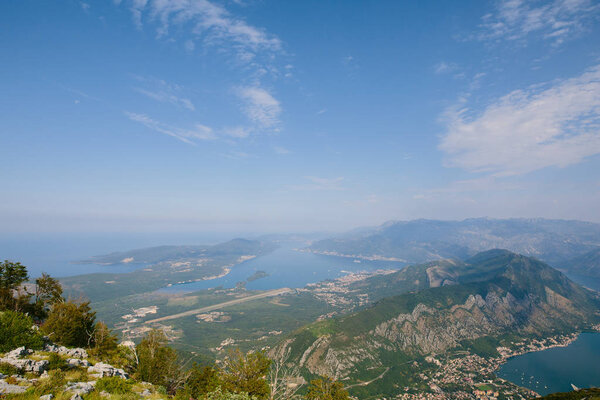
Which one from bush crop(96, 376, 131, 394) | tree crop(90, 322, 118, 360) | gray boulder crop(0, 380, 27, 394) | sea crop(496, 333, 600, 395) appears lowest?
sea crop(496, 333, 600, 395)

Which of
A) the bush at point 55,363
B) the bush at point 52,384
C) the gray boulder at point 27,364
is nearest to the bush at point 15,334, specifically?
the bush at point 55,363

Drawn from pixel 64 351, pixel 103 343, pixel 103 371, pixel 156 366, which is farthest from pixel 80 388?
pixel 103 343

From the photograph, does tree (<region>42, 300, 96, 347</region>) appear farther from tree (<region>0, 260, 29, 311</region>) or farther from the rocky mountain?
the rocky mountain

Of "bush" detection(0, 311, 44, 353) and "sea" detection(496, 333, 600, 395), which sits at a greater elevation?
"bush" detection(0, 311, 44, 353)

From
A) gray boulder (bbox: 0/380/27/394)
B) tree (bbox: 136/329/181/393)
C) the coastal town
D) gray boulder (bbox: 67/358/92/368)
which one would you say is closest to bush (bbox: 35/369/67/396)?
gray boulder (bbox: 0/380/27/394)

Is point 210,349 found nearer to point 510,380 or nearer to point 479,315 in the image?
point 510,380
